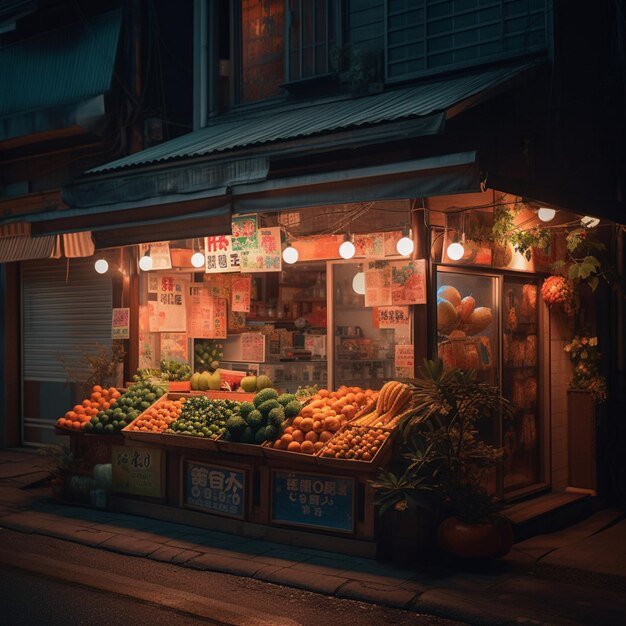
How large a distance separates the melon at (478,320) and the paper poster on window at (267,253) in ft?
8.75

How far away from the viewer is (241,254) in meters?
Result: 11.7

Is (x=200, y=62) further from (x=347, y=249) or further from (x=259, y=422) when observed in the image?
(x=259, y=422)

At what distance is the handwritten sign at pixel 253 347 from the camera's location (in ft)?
41.5

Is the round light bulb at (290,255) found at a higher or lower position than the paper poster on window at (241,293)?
higher

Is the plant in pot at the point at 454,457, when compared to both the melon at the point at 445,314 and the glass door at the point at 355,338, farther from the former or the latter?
the glass door at the point at 355,338

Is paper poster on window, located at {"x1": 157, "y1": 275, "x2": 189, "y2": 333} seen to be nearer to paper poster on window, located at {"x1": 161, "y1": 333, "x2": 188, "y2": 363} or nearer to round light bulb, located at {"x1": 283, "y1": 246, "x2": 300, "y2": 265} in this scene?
paper poster on window, located at {"x1": 161, "y1": 333, "x2": 188, "y2": 363}

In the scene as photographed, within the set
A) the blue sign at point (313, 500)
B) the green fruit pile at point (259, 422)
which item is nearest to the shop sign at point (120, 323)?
the green fruit pile at point (259, 422)

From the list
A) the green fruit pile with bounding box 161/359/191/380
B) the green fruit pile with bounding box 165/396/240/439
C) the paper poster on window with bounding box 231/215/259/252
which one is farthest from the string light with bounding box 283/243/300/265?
the green fruit pile with bounding box 161/359/191/380

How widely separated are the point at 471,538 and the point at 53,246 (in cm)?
823

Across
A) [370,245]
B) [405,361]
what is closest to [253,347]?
[370,245]

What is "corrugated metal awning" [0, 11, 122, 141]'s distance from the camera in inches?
575

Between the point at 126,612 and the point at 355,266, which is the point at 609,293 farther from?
the point at 126,612

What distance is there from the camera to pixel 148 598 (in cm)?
775

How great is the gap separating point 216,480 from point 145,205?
3.67 meters
